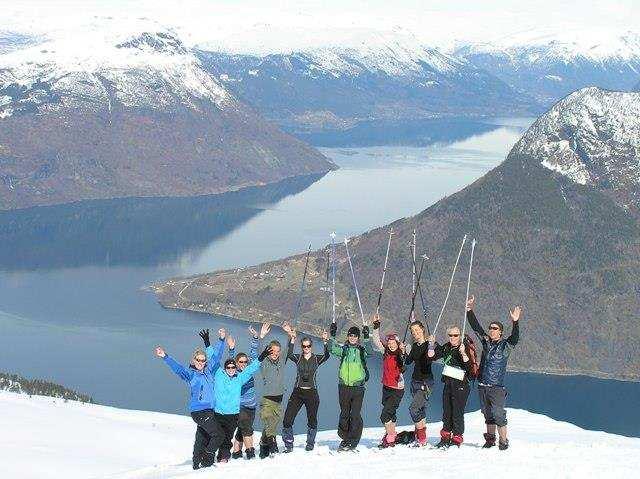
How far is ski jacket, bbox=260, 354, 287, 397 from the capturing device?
32.5m

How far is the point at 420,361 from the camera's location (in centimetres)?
3148

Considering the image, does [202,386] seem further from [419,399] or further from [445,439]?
[445,439]

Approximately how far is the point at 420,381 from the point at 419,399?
2.02 ft

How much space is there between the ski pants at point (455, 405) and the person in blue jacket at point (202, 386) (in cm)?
694

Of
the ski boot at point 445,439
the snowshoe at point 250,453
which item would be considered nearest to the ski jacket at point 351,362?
the ski boot at point 445,439

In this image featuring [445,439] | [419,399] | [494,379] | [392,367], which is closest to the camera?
[494,379]

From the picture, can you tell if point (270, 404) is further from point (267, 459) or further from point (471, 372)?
point (471, 372)

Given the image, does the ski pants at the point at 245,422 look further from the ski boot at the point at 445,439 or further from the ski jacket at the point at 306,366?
the ski boot at the point at 445,439

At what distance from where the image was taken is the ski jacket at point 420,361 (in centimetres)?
3108

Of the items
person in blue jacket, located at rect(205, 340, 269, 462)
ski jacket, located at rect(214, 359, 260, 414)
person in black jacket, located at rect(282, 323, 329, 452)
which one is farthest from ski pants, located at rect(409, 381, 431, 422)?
ski jacket, located at rect(214, 359, 260, 414)

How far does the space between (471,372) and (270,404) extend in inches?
248

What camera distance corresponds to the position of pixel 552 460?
29.9 metres

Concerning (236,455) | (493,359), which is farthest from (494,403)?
(236,455)

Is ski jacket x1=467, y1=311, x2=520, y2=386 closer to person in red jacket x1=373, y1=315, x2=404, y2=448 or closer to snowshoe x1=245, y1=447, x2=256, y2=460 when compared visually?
person in red jacket x1=373, y1=315, x2=404, y2=448
